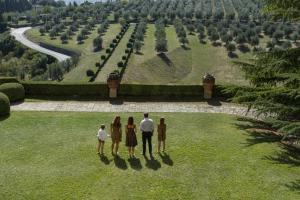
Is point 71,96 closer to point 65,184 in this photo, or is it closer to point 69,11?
point 65,184

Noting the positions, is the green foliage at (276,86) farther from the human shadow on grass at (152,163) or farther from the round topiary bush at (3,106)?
the round topiary bush at (3,106)

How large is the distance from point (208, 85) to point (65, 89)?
917cm

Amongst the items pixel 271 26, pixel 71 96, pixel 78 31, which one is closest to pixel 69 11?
pixel 78 31

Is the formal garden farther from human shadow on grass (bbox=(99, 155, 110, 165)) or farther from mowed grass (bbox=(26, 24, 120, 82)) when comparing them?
mowed grass (bbox=(26, 24, 120, 82))

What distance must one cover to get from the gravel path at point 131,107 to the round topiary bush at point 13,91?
76 cm

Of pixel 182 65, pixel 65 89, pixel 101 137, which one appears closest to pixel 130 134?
pixel 101 137

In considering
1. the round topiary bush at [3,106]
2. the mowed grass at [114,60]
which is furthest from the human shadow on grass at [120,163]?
the mowed grass at [114,60]

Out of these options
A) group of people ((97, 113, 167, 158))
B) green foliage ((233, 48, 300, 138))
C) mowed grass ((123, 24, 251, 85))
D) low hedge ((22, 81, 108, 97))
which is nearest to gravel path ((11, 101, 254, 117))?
low hedge ((22, 81, 108, 97))

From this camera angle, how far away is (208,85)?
26.8m

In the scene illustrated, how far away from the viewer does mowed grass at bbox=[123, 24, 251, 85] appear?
6992 centimetres

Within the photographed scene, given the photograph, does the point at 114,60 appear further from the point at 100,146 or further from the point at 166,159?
the point at 166,159

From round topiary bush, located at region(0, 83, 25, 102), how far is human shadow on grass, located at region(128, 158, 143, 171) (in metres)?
11.9

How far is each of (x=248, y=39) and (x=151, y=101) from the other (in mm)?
71813

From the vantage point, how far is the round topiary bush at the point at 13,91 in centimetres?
2584
